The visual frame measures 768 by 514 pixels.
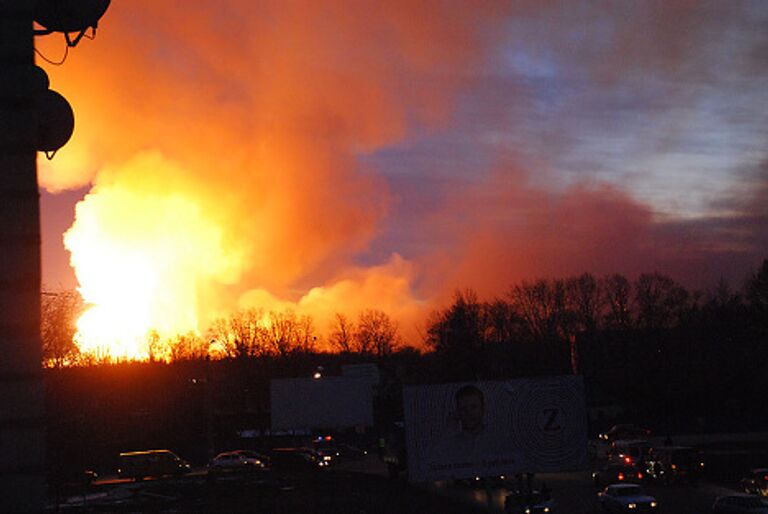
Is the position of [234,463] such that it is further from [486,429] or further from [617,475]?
[617,475]

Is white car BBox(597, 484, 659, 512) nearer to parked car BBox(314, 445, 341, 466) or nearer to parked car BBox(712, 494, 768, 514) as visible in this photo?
parked car BBox(712, 494, 768, 514)

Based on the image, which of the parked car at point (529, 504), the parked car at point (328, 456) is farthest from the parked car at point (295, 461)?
the parked car at point (529, 504)

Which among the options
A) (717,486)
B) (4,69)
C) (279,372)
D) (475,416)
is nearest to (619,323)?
(279,372)

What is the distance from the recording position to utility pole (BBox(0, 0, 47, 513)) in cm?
411

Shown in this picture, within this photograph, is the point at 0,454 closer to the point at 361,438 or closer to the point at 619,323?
the point at 361,438

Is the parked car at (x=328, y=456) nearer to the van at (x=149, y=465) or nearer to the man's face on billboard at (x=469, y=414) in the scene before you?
the van at (x=149, y=465)

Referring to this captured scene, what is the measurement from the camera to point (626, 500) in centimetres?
3014

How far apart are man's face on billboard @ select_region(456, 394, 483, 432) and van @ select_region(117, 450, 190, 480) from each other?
25623 mm

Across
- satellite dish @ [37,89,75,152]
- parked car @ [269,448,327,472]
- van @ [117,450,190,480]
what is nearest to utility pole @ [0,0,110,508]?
satellite dish @ [37,89,75,152]

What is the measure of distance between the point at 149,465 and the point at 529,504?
3079 cm

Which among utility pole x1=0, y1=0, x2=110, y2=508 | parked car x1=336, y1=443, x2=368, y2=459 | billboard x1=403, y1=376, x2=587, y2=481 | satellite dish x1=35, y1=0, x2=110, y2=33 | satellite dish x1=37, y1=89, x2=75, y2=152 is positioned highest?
satellite dish x1=35, y1=0, x2=110, y2=33

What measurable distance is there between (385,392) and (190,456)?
24.9 metres

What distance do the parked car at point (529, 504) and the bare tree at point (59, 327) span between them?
144 feet

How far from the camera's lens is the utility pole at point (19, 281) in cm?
411
